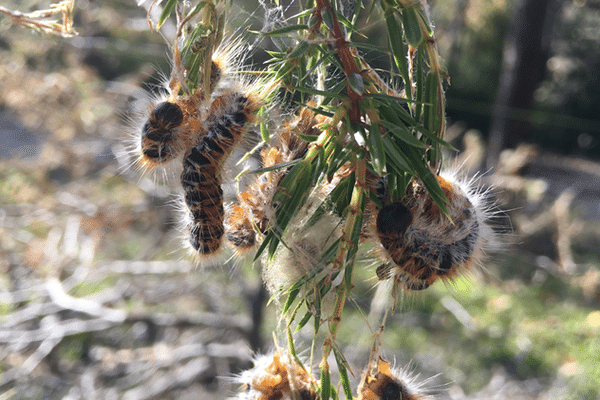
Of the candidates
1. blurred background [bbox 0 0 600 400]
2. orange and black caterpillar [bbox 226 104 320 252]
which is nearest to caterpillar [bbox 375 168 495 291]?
orange and black caterpillar [bbox 226 104 320 252]

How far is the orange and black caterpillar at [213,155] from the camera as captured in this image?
2.14 ft

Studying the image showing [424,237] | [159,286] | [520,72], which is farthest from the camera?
[520,72]

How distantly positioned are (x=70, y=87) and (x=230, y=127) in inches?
132

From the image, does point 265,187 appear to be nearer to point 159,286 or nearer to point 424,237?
point 424,237

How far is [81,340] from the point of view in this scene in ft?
12.6

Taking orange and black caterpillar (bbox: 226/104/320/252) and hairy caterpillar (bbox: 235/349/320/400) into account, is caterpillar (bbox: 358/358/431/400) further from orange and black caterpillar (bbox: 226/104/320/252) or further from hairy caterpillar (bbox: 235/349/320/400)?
orange and black caterpillar (bbox: 226/104/320/252)

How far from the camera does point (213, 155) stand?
649mm

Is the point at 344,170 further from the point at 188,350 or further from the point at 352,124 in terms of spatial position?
the point at 188,350

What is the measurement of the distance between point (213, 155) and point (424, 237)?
32 cm

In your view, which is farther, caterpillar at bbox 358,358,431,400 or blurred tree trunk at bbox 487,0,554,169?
blurred tree trunk at bbox 487,0,554,169

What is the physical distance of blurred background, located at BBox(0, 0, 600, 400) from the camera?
3045 mm

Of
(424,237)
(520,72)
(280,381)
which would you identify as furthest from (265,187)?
(520,72)

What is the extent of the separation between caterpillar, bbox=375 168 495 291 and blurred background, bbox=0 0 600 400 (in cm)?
174

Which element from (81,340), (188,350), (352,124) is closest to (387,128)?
(352,124)
